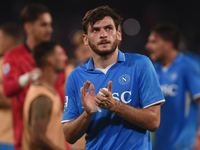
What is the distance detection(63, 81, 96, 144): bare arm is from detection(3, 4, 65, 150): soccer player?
2213 millimetres

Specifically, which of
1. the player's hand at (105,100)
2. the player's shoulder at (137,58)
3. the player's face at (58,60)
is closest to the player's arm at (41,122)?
the player's face at (58,60)

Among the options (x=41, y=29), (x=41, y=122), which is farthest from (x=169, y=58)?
(x=41, y=122)

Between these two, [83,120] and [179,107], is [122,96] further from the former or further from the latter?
[179,107]

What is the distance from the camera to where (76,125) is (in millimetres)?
2557

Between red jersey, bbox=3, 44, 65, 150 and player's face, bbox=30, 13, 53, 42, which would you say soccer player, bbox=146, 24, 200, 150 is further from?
player's face, bbox=30, 13, 53, 42

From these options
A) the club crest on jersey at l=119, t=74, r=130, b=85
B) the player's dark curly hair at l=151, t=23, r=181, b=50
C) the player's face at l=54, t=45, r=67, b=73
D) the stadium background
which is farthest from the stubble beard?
the stadium background

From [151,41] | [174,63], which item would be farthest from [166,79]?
[151,41]

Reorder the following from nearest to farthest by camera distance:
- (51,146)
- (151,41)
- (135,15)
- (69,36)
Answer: (51,146)
(151,41)
(69,36)
(135,15)

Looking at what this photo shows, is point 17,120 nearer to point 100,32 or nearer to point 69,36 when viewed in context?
point 100,32

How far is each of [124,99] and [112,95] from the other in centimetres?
9

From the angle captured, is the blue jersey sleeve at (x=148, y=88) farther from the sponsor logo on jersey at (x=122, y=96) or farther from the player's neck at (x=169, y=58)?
the player's neck at (x=169, y=58)

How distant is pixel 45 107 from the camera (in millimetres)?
4156

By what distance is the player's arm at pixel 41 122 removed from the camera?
410 centimetres

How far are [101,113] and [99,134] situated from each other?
0.51ft
